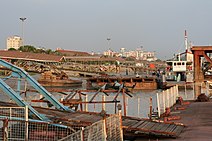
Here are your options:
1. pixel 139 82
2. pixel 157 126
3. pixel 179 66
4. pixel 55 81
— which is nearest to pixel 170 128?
pixel 157 126

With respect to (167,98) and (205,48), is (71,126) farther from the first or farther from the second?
(205,48)

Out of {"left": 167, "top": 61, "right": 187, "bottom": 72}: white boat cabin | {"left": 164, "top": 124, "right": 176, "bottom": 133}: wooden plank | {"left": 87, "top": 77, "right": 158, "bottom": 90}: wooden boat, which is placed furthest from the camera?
{"left": 167, "top": 61, "right": 187, "bottom": 72}: white boat cabin

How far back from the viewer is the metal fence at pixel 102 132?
9.90m

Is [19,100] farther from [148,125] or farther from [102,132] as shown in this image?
[148,125]

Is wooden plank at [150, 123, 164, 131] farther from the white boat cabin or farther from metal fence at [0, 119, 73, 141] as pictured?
the white boat cabin

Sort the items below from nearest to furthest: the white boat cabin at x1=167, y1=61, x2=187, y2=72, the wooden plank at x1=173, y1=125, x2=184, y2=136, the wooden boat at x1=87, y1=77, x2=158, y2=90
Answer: the wooden plank at x1=173, y1=125, x2=184, y2=136 → the wooden boat at x1=87, y1=77, x2=158, y2=90 → the white boat cabin at x1=167, y1=61, x2=187, y2=72

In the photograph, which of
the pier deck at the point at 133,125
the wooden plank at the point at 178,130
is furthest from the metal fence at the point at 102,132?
the wooden plank at the point at 178,130

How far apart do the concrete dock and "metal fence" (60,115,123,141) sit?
6.51 ft

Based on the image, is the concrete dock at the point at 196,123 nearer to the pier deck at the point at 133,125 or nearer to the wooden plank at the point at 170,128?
the pier deck at the point at 133,125

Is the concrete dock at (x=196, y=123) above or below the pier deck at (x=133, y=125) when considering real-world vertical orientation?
below

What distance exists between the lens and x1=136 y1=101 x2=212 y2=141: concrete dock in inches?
586

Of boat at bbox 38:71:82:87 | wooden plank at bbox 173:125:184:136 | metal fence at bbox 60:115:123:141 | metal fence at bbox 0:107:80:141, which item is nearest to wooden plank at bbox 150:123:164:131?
wooden plank at bbox 173:125:184:136

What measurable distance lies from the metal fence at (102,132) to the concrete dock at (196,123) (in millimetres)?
1984

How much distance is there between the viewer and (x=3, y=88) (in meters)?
16.0
